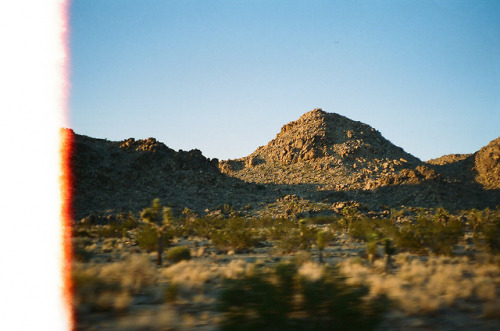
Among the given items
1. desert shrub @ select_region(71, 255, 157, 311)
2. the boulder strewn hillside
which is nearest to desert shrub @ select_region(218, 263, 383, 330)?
desert shrub @ select_region(71, 255, 157, 311)

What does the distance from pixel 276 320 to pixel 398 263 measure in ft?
37.8

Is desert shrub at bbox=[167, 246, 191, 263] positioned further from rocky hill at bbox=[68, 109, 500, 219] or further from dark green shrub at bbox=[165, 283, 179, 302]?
rocky hill at bbox=[68, 109, 500, 219]

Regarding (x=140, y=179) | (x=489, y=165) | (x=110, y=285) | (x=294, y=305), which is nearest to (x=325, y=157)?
(x=489, y=165)

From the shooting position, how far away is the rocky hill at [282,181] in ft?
201

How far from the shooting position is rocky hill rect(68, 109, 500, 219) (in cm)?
6138

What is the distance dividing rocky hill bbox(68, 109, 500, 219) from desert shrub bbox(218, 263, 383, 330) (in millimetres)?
48169

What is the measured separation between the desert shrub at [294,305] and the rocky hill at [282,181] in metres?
48.2

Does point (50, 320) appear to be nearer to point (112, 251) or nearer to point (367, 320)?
point (367, 320)

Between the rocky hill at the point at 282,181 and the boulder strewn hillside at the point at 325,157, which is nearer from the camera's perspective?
the rocky hill at the point at 282,181

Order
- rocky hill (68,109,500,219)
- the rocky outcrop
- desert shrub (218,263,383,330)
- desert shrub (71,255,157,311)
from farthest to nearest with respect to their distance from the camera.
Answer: the rocky outcrop, rocky hill (68,109,500,219), desert shrub (71,255,157,311), desert shrub (218,263,383,330)

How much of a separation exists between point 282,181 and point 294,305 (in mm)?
77661

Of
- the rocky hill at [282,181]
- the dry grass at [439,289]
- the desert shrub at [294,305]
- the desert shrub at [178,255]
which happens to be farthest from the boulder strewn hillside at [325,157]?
the desert shrub at [294,305]

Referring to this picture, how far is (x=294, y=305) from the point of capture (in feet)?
22.5

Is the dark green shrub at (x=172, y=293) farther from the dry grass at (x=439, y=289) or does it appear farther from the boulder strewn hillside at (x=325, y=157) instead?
the boulder strewn hillside at (x=325, y=157)
